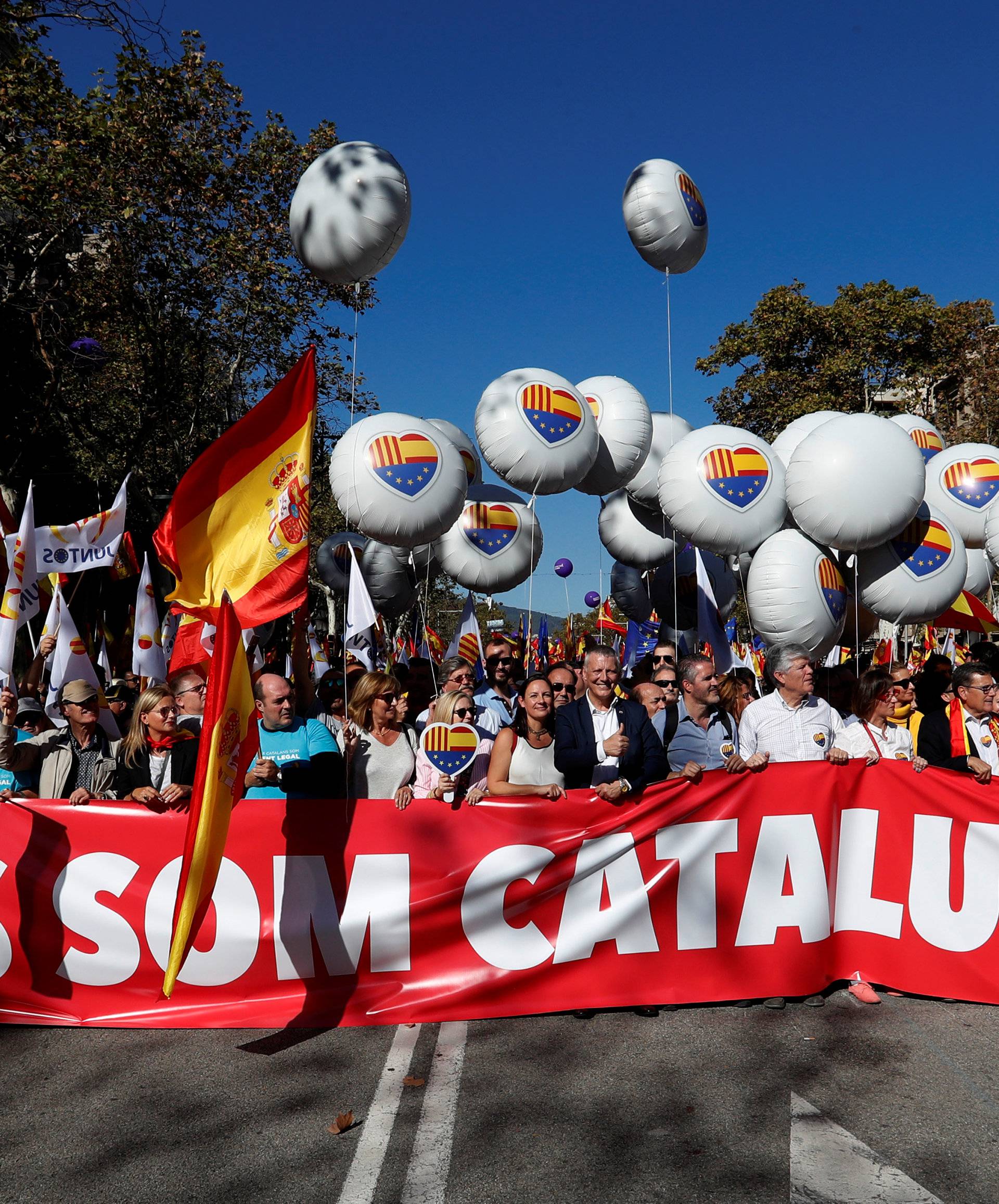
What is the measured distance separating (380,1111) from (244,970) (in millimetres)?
1267

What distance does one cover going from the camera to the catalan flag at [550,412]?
9.98 meters

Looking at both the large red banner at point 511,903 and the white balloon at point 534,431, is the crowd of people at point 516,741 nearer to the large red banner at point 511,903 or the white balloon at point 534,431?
the large red banner at point 511,903

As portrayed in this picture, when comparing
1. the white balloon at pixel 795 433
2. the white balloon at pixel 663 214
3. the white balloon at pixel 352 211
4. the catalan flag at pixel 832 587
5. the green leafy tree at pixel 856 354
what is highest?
the green leafy tree at pixel 856 354

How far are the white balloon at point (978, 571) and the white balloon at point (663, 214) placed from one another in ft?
16.5

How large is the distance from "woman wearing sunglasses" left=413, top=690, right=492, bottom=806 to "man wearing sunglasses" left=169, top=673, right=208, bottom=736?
51.4 inches

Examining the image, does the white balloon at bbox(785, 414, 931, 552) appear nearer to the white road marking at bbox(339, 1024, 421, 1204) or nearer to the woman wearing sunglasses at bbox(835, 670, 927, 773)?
the woman wearing sunglasses at bbox(835, 670, 927, 773)

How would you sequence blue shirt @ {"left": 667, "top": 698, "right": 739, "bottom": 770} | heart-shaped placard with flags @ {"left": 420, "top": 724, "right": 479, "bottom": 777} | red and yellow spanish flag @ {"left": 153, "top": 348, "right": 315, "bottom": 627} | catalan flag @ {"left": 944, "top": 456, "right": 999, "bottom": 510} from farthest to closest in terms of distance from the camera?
catalan flag @ {"left": 944, "top": 456, "right": 999, "bottom": 510} < blue shirt @ {"left": 667, "top": 698, "right": 739, "bottom": 770} < heart-shaped placard with flags @ {"left": 420, "top": 724, "right": 479, "bottom": 777} < red and yellow spanish flag @ {"left": 153, "top": 348, "right": 315, "bottom": 627}

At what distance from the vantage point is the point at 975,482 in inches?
438

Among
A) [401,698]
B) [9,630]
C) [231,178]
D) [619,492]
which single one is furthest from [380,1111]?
[231,178]

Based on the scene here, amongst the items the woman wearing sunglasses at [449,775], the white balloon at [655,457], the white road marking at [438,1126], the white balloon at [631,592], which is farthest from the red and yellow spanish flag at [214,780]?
the white balloon at [631,592]

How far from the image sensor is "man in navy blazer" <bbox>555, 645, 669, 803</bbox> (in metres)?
5.34

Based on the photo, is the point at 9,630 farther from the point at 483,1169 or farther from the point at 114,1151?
the point at 483,1169

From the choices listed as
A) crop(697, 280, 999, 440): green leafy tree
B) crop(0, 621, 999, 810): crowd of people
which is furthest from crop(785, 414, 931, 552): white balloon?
crop(697, 280, 999, 440): green leafy tree

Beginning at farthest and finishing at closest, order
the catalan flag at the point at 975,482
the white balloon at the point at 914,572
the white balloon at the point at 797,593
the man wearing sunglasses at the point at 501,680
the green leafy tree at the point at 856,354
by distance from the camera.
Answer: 1. the green leafy tree at the point at 856,354
2. the catalan flag at the point at 975,482
3. the white balloon at the point at 914,572
4. the white balloon at the point at 797,593
5. the man wearing sunglasses at the point at 501,680
